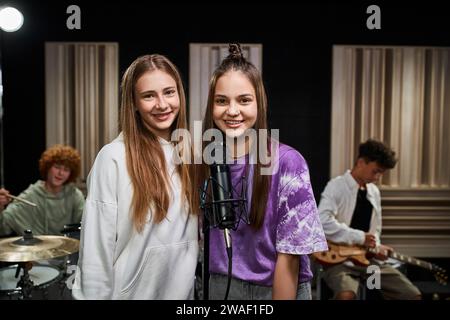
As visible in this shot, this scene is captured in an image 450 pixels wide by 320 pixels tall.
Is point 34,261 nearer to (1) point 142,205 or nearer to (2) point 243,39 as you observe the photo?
(1) point 142,205

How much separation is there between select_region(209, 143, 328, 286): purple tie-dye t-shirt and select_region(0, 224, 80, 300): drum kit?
22.9 inches

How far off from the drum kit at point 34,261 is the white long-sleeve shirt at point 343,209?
92 centimetres

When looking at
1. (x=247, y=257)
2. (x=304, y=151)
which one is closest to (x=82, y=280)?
(x=247, y=257)

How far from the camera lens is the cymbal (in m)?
1.41

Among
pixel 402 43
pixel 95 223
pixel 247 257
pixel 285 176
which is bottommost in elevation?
pixel 247 257

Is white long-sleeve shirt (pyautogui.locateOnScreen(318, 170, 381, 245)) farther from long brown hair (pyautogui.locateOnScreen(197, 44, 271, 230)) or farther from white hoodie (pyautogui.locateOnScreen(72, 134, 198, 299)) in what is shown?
white hoodie (pyautogui.locateOnScreen(72, 134, 198, 299))

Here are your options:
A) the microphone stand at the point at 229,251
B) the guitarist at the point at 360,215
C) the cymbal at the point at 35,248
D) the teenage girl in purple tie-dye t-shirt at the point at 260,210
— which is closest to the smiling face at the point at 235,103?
the teenage girl in purple tie-dye t-shirt at the point at 260,210

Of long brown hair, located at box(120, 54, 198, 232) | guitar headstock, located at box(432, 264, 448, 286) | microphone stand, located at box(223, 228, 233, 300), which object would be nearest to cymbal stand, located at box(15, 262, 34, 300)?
long brown hair, located at box(120, 54, 198, 232)

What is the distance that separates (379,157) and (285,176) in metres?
0.56

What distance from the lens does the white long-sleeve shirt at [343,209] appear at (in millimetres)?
1605

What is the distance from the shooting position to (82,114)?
1454mm

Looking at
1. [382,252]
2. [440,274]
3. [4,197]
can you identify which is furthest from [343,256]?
[4,197]

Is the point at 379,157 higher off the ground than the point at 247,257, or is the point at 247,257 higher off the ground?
the point at 379,157
